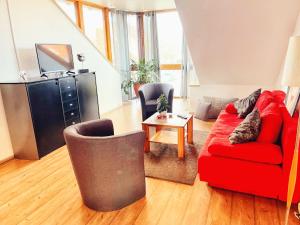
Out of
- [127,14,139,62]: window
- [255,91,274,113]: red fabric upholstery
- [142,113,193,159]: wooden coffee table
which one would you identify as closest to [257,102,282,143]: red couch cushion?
[255,91,274,113]: red fabric upholstery

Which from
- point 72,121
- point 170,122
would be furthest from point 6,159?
point 170,122

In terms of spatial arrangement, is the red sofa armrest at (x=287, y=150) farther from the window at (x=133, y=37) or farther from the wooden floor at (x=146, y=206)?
the window at (x=133, y=37)

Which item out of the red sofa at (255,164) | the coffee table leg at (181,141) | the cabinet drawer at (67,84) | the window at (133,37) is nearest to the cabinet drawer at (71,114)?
the cabinet drawer at (67,84)

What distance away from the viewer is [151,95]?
450 cm

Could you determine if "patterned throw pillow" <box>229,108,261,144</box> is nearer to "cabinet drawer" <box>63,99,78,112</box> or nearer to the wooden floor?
the wooden floor

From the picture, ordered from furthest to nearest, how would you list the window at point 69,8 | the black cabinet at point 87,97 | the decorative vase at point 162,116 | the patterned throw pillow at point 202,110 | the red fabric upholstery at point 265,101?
the window at point 69,8
the patterned throw pillow at point 202,110
the black cabinet at point 87,97
the decorative vase at point 162,116
the red fabric upholstery at point 265,101

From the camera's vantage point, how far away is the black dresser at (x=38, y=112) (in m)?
2.89

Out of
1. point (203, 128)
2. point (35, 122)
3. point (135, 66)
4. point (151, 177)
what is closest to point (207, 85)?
point (203, 128)

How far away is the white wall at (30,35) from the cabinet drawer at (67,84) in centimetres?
51

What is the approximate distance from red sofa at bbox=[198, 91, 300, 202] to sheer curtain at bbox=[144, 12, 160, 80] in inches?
176

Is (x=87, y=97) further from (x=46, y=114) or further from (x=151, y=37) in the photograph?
(x=151, y=37)

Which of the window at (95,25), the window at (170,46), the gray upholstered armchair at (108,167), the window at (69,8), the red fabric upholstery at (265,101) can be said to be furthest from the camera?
the window at (170,46)

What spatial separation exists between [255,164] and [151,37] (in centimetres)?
496

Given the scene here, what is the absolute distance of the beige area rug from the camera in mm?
2496
